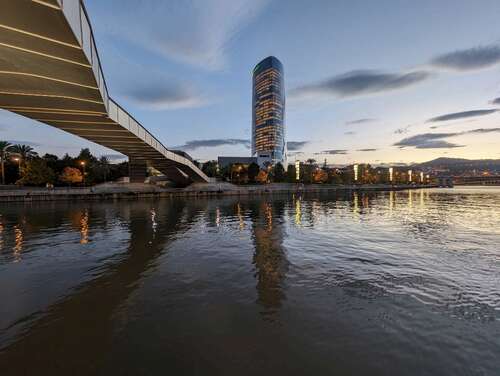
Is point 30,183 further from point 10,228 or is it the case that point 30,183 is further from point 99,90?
point 99,90

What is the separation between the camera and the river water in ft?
18.1

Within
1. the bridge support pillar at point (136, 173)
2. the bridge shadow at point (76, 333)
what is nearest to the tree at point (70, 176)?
the bridge support pillar at point (136, 173)

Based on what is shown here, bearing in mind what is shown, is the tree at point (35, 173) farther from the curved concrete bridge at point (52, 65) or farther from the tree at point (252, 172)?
the tree at point (252, 172)

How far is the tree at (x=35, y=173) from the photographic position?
219 ft

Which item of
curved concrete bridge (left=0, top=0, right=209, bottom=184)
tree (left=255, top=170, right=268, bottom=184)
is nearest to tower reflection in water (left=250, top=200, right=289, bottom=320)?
curved concrete bridge (left=0, top=0, right=209, bottom=184)

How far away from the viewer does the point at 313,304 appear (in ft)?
26.8

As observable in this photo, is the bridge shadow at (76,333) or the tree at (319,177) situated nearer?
the bridge shadow at (76,333)

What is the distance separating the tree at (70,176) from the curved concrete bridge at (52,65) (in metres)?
63.6

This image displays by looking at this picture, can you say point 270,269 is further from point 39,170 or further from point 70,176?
point 70,176

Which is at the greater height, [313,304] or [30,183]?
[30,183]

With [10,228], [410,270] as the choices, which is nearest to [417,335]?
[410,270]

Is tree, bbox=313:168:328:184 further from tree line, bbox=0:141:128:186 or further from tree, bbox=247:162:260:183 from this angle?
tree line, bbox=0:141:128:186

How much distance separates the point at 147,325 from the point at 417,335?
6.70 meters

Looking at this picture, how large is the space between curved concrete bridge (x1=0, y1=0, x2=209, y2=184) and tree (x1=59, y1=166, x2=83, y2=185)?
63.6 metres
